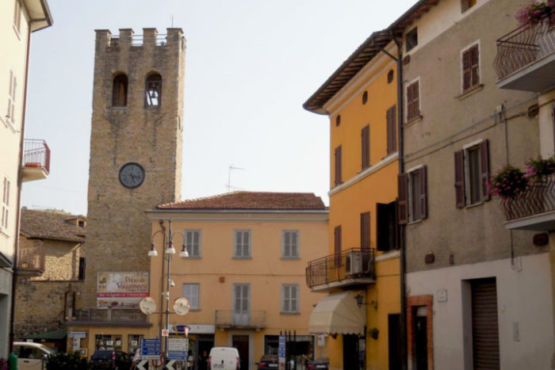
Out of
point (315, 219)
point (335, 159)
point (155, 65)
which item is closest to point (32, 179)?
point (335, 159)

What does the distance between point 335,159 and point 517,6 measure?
12.2 metres

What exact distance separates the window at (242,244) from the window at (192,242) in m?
2.04

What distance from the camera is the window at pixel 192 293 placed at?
4512 centimetres

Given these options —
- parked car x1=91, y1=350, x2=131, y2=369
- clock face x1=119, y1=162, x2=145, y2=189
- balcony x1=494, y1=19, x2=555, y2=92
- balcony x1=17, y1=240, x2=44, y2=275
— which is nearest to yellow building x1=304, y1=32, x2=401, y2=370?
balcony x1=494, y1=19, x2=555, y2=92

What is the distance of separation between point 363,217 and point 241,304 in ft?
70.6

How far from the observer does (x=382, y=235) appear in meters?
23.0

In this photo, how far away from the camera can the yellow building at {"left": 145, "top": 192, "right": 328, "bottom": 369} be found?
44750mm

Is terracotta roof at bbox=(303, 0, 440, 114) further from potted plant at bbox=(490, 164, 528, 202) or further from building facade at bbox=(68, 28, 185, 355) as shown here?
building facade at bbox=(68, 28, 185, 355)

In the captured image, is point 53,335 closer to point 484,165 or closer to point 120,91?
point 120,91

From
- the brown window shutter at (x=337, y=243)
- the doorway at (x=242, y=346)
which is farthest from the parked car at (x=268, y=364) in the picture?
the brown window shutter at (x=337, y=243)

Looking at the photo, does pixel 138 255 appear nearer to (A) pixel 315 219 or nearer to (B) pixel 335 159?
(A) pixel 315 219

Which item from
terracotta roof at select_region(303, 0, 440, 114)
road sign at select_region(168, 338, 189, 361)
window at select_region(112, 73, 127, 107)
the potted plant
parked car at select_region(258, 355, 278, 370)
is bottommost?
parked car at select_region(258, 355, 278, 370)

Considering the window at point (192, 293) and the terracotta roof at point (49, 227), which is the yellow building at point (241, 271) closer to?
the window at point (192, 293)

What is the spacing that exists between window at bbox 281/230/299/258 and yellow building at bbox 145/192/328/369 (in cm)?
6
